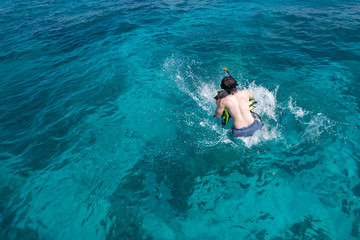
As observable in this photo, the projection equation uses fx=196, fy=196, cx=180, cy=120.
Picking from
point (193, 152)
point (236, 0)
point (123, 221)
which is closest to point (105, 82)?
point (193, 152)

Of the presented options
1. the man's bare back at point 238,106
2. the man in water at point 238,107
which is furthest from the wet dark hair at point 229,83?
the man's bare back at point 238,106

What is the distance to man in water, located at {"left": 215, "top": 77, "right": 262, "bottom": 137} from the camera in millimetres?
4476

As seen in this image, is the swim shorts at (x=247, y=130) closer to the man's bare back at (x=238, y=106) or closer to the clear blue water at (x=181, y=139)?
the man's bare back at (x=238, y=106)

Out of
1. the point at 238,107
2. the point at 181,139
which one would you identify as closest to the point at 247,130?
the point at 238,107

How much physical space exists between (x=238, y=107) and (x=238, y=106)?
0.02 m

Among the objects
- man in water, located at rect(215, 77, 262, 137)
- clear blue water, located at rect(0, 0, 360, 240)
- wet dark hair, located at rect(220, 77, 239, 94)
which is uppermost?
wet dark hair, located at rect(220, 77, 239, 94)

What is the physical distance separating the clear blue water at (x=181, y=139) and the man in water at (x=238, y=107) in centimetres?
76

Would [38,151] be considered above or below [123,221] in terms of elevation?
above

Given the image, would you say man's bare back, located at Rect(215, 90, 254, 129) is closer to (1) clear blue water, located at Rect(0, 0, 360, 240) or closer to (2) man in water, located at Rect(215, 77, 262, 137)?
(2) man in water, located at Rect(215, 77, 262, 137)

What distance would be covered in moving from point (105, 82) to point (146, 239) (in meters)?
6.76

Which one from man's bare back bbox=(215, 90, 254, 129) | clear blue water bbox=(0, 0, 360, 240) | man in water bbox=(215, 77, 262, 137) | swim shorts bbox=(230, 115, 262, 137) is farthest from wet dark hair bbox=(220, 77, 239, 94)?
clear blue water bbox=(0, 0, 360, 240)

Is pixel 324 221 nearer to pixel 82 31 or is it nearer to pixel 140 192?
pixel 140 192

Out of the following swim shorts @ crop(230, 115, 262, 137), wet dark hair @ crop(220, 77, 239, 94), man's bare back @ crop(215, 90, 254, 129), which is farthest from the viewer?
swim shorts @ crop(230, 115, 262, 137)

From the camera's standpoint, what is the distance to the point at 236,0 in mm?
17484
